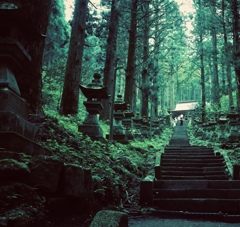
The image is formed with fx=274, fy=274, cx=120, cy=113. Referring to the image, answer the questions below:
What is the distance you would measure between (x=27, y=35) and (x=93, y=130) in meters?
5.39

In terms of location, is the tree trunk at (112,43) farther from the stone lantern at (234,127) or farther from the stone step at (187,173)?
the stone step at (187,173)

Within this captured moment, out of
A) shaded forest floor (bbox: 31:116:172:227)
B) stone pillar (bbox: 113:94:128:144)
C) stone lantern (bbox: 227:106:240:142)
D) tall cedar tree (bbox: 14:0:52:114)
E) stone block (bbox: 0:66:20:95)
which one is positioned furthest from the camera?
stone lantern (bbox: 227:106:240:142)

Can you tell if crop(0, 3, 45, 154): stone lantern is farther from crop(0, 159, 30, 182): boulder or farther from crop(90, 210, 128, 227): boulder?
crop(90, 210, 128, 227): boulder

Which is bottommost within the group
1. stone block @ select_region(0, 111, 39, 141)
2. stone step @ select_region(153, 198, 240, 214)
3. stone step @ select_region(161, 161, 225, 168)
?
stone step @ select_region(153, 198, 240, 214)

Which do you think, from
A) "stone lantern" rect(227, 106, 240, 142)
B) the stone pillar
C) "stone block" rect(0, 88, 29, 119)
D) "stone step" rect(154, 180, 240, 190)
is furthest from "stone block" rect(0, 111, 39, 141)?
"stone lantern" rect(227, 106, 240, 142)

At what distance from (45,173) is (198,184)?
4.65 meters

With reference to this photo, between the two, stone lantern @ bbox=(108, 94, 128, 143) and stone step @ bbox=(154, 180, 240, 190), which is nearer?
stone step @ bbox=(154, 180, 240, 190)

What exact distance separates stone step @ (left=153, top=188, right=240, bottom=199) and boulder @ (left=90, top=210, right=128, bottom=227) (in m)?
3.55

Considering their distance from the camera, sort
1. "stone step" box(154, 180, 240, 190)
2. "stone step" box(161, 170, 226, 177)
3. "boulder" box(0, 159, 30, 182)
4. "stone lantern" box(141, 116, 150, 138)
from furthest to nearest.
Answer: "stone lantern" box(141, 116, 150, 138) → "stone step" box(161, 170, 226, 177) → "stone step" box(154, 180, 240, 190) → "boulder" box(0, 159, 30, 182)

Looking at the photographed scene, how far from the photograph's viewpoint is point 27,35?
4211 millimetres

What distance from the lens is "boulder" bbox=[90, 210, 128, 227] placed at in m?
2.70

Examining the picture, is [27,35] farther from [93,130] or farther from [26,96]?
[93,130]

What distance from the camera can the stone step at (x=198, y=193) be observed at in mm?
6070

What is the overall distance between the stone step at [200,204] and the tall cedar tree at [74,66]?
6389 mm
